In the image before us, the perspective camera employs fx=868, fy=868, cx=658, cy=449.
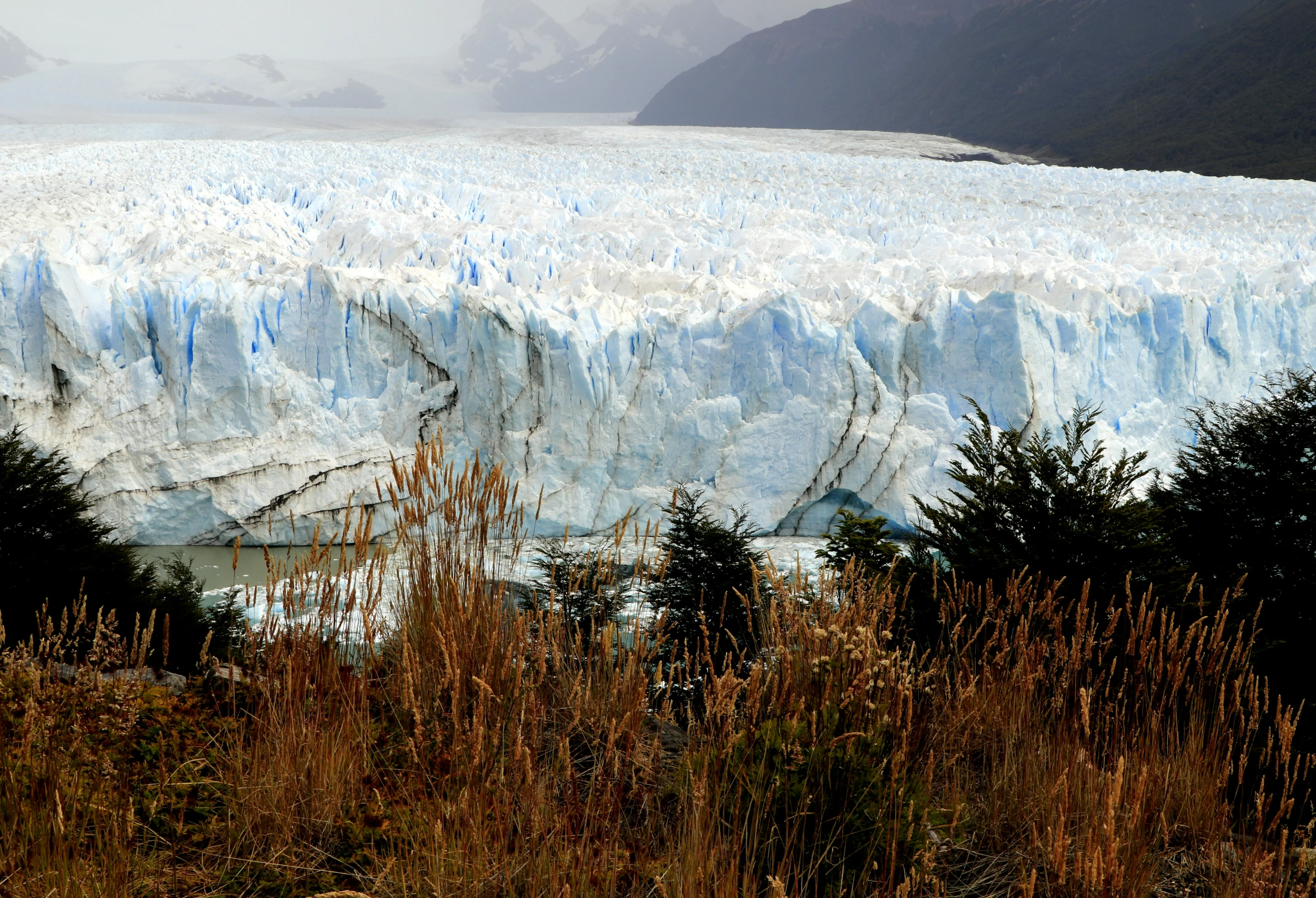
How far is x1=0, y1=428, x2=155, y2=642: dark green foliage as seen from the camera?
4480mm

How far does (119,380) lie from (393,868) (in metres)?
8.74

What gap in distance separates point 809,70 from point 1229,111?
165 feet

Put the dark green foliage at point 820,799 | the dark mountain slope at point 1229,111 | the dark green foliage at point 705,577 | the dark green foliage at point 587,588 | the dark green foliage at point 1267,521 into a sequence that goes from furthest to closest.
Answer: the dark mountain slope at point 1229,111, the dark green foliage at point 705,577, the dark green foliage at point 1267,521, the dark green foliage at point 587,588, the dark green foliage at point 820,799

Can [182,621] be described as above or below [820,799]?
below

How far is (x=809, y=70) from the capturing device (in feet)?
295

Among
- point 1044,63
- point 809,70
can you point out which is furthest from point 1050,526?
point 809,70

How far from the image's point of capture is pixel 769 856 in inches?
65.2

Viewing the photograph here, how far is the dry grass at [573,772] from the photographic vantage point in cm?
149

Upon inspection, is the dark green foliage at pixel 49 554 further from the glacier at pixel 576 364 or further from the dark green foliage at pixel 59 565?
the glacier at pixel 576 364

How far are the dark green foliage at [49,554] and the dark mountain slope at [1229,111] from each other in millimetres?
38889

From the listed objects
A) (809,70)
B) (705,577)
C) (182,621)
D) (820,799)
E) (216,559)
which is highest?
(809,70)

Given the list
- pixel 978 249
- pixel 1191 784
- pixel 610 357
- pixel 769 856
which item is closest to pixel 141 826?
pixel 769 856

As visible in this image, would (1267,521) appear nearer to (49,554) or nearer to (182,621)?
(182,621)

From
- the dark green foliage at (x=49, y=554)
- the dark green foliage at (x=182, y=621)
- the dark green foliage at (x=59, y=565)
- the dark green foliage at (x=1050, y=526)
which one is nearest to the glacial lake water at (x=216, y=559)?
the dark green foliage at (x=182, y=621)
